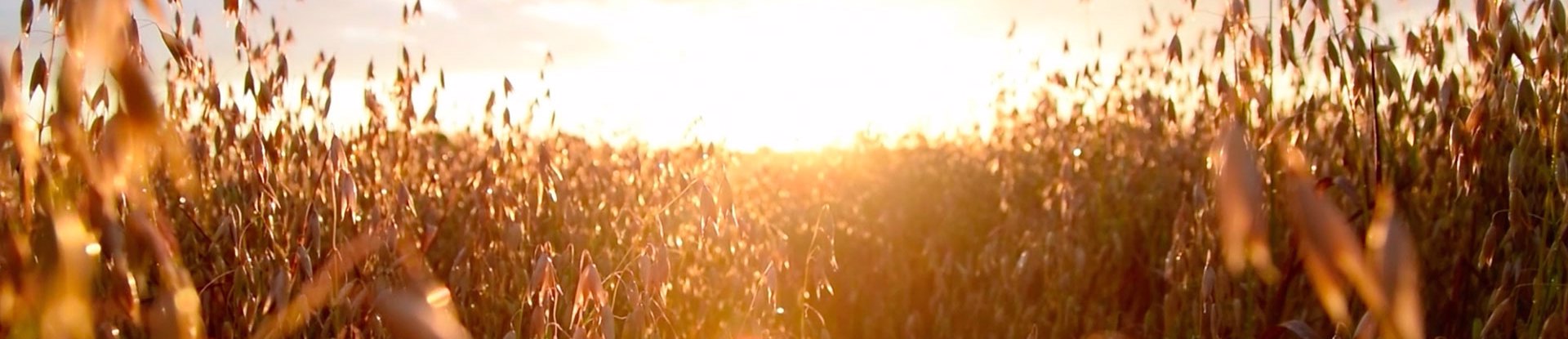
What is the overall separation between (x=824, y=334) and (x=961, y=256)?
1.33m

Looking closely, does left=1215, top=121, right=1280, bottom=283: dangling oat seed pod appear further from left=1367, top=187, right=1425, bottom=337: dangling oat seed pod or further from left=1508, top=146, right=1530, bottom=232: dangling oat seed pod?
left=1508, top=146, right=1530, bottom=232: dangling oat seed pod

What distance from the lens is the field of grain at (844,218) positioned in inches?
26.7

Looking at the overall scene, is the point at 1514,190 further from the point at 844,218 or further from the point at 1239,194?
the point at 844,218

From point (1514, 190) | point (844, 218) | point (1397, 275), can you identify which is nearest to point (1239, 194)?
point (1397, 275)

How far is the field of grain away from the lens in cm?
68

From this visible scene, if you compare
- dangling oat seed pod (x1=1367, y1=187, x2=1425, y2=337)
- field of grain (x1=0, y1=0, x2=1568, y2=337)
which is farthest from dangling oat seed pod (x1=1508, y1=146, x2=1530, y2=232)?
dangling oat seed pod (x1=1367, y1=187, x2=1425, y2=337)

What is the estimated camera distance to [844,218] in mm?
4008

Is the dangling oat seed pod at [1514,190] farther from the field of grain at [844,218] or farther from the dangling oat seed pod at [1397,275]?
the dangling oat seed pod at [1397,275]

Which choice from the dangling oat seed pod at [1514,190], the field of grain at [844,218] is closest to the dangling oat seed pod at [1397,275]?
the field of grain at [844,218]

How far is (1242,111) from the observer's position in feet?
5.46

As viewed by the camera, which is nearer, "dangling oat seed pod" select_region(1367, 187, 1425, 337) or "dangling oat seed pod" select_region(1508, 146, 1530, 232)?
"dangling oat seed pod" select_region(1367, 187, 1425, 337)

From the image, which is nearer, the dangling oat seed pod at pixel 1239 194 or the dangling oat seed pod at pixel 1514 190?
the dangling oat seed pod at pixel 1239 194

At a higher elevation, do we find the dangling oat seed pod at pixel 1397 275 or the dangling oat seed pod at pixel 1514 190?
the dangling oat seed pod at pixel 1397 275

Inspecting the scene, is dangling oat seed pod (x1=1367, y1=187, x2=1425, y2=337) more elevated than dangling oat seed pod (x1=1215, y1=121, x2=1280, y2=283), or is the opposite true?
dangling oat seed pod (x1=1215, y1=121, x2=1280, y2=283)
